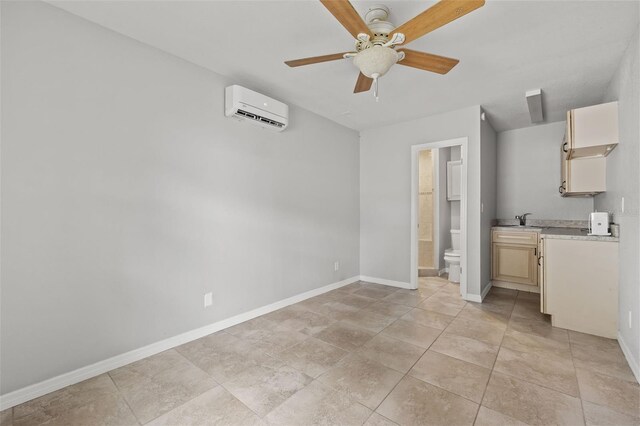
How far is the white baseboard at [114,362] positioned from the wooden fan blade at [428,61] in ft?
9.24

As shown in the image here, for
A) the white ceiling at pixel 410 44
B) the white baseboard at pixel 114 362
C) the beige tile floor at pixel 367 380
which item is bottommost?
the beige tile floor at pixel 367 380

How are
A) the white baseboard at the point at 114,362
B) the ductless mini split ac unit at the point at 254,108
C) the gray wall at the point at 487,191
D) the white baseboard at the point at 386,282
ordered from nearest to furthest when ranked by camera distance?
1. the white baseboard at the point at 114,362
2. the ductless mini split ac unit at the point at 254,108
3. the gray wall at the point at 487,191
4. the white baseboard at the point at 386,282

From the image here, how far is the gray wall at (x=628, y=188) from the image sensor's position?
2029 millimetres

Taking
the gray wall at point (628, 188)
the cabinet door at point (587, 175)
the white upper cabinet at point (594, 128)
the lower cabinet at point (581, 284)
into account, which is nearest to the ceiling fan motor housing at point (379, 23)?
the gray wall at point (628, 188)

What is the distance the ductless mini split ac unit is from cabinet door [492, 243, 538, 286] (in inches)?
145

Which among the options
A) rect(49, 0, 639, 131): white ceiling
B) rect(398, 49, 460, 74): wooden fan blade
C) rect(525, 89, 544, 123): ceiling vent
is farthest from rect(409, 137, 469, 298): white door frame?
rect(398, 49, 460, 74): wooden fan blade

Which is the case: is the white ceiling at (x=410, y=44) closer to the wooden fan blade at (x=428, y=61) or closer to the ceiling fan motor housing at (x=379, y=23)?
the ceiling fan motor housing at (x=379, y=23)

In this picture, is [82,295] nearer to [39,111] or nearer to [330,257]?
[39,111]

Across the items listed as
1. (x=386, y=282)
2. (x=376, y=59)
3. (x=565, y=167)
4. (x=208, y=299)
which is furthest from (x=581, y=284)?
(x=208, y=299)

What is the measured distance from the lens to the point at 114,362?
6.98 ft

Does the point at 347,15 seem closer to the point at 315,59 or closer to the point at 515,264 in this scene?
the point at 315,59

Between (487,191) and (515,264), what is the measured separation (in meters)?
1.15

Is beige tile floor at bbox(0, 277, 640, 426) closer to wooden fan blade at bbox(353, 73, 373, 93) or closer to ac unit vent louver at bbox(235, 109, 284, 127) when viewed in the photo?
ac unit vent louver at bbox(235, 109, 284, 127)

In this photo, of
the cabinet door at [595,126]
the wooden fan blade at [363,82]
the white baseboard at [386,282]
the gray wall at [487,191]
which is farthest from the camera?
the white baseboard at [386,282]
